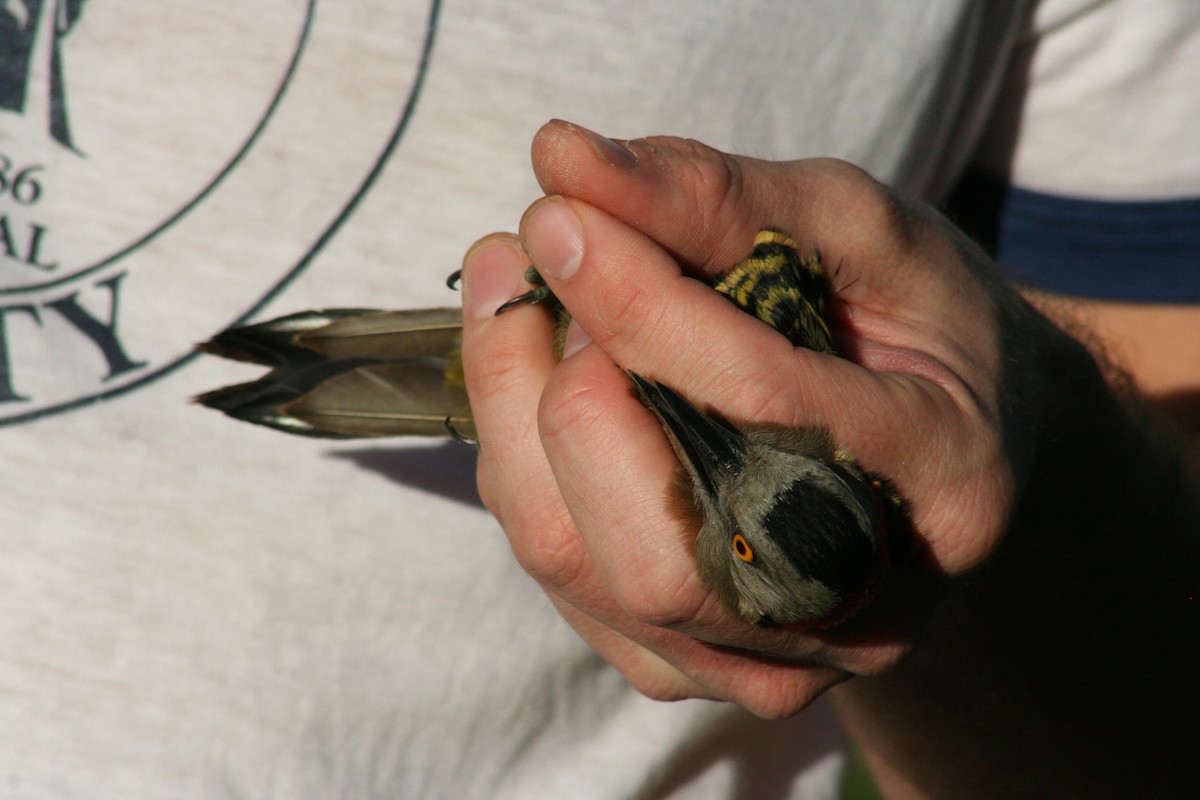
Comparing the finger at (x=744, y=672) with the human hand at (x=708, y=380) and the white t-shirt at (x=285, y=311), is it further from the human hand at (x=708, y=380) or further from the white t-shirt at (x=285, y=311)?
the white t-shirt at (x=285, y=311)

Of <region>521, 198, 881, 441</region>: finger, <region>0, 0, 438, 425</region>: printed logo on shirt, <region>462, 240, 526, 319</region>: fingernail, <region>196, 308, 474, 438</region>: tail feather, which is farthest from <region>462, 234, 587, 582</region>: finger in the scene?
<region>0, 0, 438, 425</region>: printed logo on shirt

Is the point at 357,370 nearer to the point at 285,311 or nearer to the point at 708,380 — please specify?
the point at 285,311

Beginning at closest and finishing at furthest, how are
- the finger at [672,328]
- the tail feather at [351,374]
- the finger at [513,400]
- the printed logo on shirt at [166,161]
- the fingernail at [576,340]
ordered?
the finger at [672,328]
the finger at [513,400]
the fingernail at [576,340]
the printed logo on shirt at [166,161]
the tail feather at [351,374]

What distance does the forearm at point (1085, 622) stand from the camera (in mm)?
2285

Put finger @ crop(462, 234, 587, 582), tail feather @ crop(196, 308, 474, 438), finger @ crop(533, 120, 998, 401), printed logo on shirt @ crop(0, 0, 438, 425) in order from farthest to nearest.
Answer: tail feather @ crop(196, 308, 474, 438) → printed logo on shirt @ crop(0, 0, 438, 425) → finger @ crop(462, 234, 587, 582) → finger @ crop(533, 120, 998, 401)

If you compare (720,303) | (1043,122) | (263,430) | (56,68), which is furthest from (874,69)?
(56,68)

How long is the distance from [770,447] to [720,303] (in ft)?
0.97

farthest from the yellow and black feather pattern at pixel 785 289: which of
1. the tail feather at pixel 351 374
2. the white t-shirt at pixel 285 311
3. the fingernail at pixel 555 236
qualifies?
the tail feather at pixel 351 374

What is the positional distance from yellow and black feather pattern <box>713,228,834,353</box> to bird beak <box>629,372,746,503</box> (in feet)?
1.06

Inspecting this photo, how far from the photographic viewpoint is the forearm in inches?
90.0

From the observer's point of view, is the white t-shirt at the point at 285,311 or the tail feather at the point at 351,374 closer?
the white t-shirt at the point at 285,311

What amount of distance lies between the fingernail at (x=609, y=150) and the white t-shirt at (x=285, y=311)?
0.68 meters

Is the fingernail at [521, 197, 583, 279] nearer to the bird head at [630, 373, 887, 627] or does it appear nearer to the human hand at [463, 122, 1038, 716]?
the human hand at [463, 122, 1038, 716]

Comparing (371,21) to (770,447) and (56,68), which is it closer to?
(56,68)
